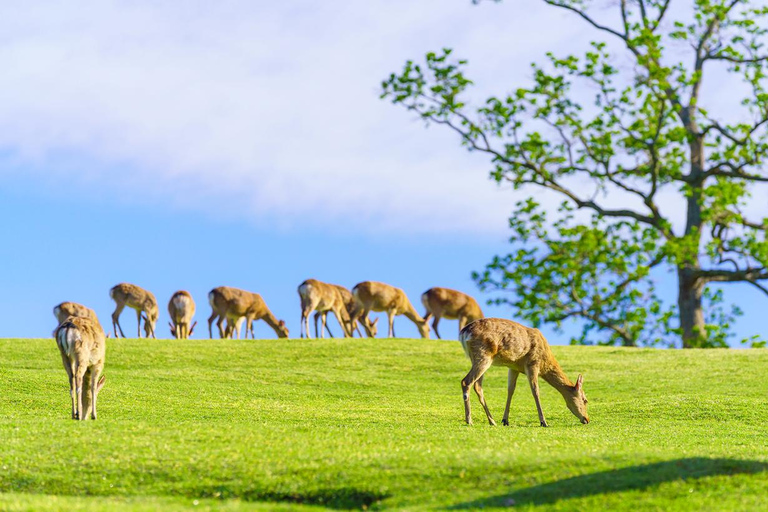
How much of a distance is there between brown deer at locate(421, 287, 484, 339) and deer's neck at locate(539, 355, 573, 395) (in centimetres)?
1555

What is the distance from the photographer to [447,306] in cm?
3291

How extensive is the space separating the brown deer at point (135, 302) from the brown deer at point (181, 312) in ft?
1.97

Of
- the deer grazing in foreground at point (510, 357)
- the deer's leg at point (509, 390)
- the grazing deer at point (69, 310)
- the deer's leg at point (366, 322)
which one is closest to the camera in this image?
the deer grazing in foreground at point (510, 357)

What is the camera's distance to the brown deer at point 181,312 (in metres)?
31.4

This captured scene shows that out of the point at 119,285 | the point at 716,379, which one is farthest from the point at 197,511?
the point at 119,285

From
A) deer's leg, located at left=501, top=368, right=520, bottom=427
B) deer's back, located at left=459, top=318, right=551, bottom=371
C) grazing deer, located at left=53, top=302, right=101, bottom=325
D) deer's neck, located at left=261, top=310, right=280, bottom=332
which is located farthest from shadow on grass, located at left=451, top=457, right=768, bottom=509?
deer's neck, located at left=261, top=310, right=280, bottom=332

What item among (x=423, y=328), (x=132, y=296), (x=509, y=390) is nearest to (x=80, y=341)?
(x=509, y=390)

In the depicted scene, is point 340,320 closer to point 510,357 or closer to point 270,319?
point 270,319

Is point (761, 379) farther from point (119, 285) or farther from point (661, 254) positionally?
point (119, 285)

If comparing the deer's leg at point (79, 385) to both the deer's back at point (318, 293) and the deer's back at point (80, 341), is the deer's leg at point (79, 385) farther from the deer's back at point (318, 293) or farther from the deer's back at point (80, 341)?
the deer's back at point (318, 293)

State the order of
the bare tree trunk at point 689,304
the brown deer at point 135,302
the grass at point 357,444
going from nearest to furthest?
the grass at point 357,444, the brown deer at point 135,302, the bare tree trunk at point 689,304

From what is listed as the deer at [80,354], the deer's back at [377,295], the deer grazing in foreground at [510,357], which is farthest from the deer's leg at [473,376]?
the deer's back at [377,295]

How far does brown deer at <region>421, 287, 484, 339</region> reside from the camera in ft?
108

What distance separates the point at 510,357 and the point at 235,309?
56.8 ft
